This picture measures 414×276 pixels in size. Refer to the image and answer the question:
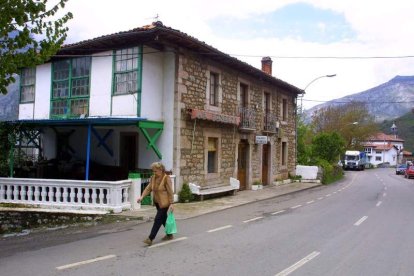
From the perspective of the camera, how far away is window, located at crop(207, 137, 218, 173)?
17.6 meters

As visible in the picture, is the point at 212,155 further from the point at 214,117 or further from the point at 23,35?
the point at 23,35

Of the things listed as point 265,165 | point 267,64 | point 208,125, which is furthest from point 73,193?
point 267,64

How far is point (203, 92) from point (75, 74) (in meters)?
5.00

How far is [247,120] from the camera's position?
20.5 m

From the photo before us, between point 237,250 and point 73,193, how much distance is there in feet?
22.6

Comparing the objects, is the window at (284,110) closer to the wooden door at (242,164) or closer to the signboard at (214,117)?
the wooden door at (242,164)

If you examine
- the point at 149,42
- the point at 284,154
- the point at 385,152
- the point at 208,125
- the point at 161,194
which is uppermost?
the point at 149,42

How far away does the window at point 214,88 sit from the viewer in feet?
58.5

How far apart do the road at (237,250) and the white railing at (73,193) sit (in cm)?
220

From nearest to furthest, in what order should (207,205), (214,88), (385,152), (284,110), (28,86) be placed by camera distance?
(207,205), (214,88), (28,86), (284,110), (385,152)

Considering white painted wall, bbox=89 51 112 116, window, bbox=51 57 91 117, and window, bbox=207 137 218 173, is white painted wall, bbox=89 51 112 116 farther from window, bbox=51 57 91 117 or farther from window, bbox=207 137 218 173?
window, bbox=207 137 218 173

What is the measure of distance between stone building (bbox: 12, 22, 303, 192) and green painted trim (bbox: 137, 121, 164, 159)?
4cm

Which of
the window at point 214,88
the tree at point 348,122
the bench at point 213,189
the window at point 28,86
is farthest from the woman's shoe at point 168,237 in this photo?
the tree at point 348,122

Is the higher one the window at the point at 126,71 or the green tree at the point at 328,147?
the window at the point at 126,71
